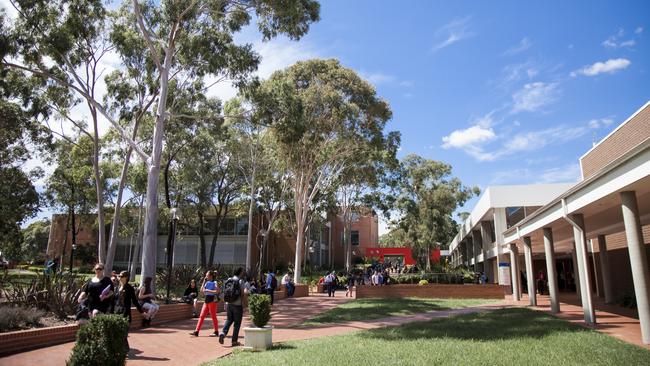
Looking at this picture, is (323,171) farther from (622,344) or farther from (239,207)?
(622,344)

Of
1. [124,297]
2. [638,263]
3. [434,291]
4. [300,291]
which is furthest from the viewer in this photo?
[300,291]

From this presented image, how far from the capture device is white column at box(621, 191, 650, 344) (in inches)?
352

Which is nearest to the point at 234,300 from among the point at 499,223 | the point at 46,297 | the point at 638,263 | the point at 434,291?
the point at 46,297

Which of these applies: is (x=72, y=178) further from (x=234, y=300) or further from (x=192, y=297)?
(x=234, y=300)

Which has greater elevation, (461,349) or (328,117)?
(328,117)

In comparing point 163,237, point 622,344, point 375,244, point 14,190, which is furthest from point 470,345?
point 375,244

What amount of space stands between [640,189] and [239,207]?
32975 mm

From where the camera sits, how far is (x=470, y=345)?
335 inches

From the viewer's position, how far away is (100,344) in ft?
17.9

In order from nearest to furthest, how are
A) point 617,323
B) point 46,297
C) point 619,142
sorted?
point 46,297, point 617,323, point 619,142

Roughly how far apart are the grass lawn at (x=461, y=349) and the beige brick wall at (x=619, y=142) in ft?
38.0

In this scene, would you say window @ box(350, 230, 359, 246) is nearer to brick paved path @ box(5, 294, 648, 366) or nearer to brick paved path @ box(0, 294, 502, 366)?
brick paved path @ box(5, 294, 648, 366)

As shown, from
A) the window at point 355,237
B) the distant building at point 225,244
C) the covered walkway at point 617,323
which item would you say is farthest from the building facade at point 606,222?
the window at point 355,237

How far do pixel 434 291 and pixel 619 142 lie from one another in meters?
11.7
